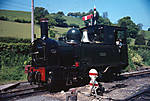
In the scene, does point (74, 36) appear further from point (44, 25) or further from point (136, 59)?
point (136, 59)

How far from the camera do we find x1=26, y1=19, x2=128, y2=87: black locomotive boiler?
779cm

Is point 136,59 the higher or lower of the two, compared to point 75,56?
lower

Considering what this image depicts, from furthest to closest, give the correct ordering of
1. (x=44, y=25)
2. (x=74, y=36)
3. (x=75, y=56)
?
(x=74, y=36)
(x=75, y=56)
(x=44, y=25)

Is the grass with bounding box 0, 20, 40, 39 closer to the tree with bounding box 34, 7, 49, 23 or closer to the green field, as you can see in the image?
the green field

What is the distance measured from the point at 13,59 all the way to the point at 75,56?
661 centimetres

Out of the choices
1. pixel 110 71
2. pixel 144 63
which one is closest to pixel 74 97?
pixel 110 71

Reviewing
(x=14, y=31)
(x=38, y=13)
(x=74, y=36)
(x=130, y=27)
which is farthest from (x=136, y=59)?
(x=130, y=27)

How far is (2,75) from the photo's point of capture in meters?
11.1

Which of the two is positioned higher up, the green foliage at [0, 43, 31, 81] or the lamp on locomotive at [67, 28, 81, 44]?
the lamp on locomotive at [67, 28, 81, 44]

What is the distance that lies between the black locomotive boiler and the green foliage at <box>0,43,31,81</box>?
3.84 m

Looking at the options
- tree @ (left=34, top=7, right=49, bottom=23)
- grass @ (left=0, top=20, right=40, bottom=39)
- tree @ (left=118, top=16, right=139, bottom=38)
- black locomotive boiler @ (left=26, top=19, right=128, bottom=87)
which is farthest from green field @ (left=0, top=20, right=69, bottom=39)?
tree @ (left=118, top=16, right=139, bottom=38)

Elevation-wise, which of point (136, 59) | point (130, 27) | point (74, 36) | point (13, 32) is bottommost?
point (136, 59)

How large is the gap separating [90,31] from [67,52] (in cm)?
283

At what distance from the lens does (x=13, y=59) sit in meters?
13.0
